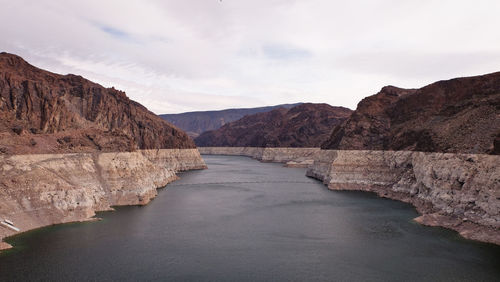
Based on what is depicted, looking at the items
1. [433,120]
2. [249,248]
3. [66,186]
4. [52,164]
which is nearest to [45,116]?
[52,164]

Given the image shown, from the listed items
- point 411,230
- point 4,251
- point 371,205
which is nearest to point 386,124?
point 371,205

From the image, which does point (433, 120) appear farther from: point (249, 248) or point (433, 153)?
point (249, 248)

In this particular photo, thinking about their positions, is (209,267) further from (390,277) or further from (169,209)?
(169,209)

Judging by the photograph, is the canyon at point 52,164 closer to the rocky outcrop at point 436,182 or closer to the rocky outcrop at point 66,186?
the rocky outcrop at point 66,186

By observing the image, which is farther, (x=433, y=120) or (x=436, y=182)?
(x=433, y=120)

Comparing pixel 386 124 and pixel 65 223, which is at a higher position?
pixel 386 124

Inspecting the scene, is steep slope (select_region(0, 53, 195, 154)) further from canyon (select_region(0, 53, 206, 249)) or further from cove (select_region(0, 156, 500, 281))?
cove (select_region(0, 156, 500, 281))

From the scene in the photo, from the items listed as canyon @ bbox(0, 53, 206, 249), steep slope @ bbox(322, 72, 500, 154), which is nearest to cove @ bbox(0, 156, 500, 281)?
canyon @ bbox(0, 53, 206, 249)
